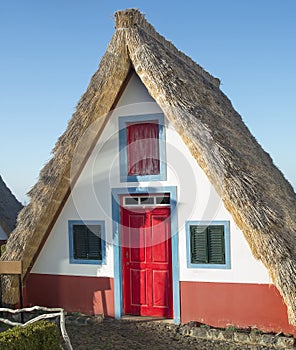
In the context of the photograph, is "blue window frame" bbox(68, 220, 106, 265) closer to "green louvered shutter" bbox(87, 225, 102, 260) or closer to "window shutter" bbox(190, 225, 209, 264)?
"green louvered shutter" bbox(87, 225, 102, 260)

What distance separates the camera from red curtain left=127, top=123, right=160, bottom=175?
9086 mm

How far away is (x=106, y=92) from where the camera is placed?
29.3 feet

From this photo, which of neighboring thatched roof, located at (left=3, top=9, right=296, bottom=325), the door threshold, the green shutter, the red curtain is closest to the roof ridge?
neighboring thatched roof, located at (left=3, top=9, right=296, bottom=325)

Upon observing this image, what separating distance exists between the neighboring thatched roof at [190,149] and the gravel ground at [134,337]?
1.60m

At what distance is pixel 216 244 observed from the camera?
28.0 ft

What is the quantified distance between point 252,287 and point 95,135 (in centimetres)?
419

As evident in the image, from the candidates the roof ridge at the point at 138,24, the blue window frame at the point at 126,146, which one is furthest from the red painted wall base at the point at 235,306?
the roof ridge at the point at 138,24

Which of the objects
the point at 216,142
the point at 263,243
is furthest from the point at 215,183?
the point at 263,243

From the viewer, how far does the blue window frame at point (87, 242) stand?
941cm

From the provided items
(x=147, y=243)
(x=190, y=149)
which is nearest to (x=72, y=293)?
(x=147, y=243)

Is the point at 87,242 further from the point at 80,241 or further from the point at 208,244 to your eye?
the point at 208,244

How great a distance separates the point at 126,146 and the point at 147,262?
2.36 m

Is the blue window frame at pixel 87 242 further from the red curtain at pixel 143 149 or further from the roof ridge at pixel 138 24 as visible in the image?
the roof ridge at pixel 138 24

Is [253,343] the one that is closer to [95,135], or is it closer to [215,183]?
[215,183]
